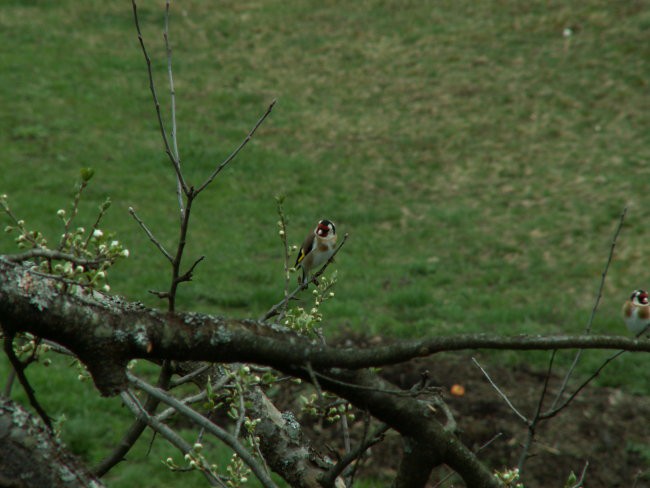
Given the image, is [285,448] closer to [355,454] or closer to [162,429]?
[162,429]

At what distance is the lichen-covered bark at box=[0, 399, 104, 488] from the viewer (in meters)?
1.84

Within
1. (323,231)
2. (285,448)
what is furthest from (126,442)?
(323,231)

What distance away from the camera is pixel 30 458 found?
186 centimetres

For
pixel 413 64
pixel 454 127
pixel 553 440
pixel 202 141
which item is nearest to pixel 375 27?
pixel 413 64

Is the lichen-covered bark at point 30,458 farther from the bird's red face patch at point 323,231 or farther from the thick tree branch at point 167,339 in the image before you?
the bird's red face patch at point 323,231

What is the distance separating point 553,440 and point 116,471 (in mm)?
3737

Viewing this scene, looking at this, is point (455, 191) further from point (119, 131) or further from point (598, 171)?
point (119, 131)

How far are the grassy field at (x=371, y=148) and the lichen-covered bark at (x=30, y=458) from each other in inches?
200

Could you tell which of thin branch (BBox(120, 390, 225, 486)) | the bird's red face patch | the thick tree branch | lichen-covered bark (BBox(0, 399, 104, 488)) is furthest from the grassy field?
lichen-covered bark (BBox(0, 399, 104, 488))

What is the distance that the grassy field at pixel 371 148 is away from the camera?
32.9 ft

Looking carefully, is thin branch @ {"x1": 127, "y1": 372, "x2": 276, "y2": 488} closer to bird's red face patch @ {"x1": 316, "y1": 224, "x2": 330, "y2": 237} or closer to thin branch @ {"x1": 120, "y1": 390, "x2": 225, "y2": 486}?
thin branch @ {"x1": 120, "y1": 390, "x2": 225, "y2": 486}

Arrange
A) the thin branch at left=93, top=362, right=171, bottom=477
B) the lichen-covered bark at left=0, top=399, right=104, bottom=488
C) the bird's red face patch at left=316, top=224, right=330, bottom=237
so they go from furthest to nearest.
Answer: the bird's red face patch at left=316, top=224, right=330, bottom=237 < the thin branch at left=93, top=362, right=171, bottom=477 < the lichen-covered bark at left=0, top=399, right=104, bottom=488

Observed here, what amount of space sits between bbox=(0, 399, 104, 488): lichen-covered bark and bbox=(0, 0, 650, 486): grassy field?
5091 millimetres

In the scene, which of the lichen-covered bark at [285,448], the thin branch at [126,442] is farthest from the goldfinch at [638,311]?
the thin branch at [126,442]
